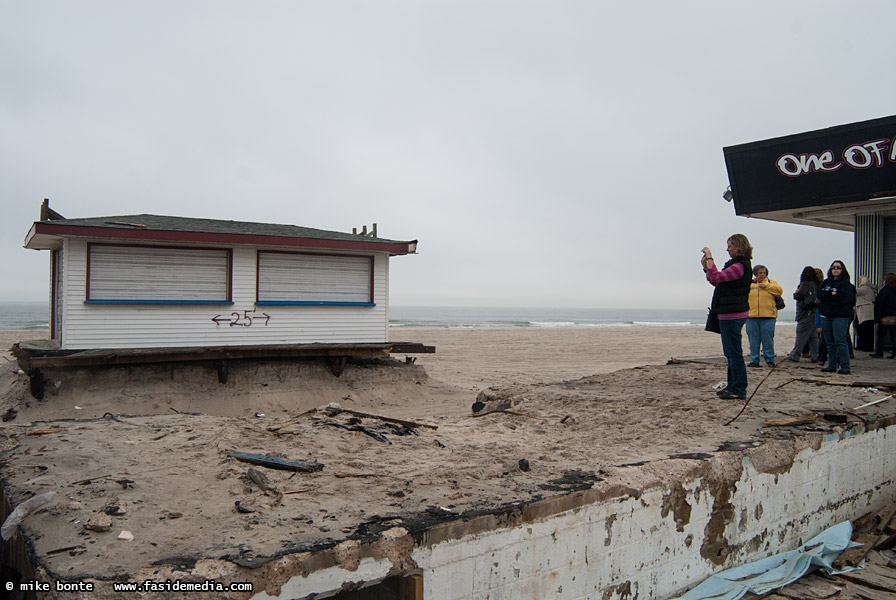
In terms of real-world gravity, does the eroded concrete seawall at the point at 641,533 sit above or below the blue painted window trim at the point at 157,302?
below

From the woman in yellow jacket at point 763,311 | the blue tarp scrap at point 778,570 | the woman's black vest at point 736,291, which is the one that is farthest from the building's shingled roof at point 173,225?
the blue tarp scrap at point 778,570

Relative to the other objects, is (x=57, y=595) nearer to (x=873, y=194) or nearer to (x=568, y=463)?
(x=568, y=463)

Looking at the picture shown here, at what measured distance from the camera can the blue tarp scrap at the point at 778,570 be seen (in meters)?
4.45

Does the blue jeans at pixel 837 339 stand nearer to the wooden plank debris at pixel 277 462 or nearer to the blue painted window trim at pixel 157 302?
the wooden plank debris at pixel 277 462

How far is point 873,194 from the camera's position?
11.5 metres

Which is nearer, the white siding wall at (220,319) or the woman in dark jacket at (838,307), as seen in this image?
the woman in dark jacket at (838,307)

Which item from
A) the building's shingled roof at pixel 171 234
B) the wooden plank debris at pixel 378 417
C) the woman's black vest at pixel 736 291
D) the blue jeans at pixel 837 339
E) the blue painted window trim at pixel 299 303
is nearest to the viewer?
the wooden plank debris at pixel 378 417

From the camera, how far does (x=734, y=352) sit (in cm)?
677

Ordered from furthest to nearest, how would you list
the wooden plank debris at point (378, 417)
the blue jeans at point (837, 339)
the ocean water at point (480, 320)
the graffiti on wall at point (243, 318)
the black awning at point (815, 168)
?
the ocean water at point (480, 320) → the graffiti on wall at point (243, 318) → the black awning at point (815, 168) → the blue jeans at point (837, 339) → the wooden plank debris at point (378, 417)

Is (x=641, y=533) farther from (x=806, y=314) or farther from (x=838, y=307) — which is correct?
(x=806, y=314)

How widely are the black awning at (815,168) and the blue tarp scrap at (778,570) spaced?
858 cm

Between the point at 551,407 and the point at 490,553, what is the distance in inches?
169

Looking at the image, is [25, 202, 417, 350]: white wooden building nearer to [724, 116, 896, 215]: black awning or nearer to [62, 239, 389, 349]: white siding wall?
[62, 239, 389, 349]: white siding wall

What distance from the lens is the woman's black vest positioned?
6.61 m
